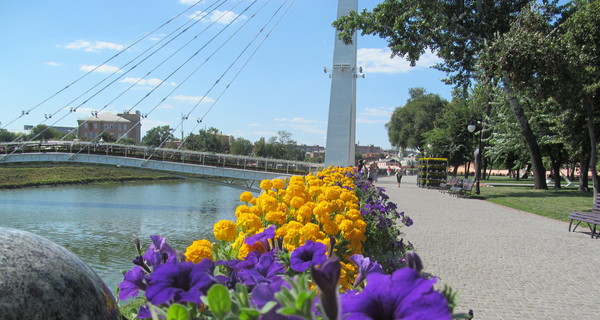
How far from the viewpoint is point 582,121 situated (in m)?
17.7

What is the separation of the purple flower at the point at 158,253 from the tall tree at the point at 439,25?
19.0 metres

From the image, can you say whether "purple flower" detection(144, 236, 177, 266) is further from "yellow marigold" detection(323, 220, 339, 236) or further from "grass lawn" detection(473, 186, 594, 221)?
"grass lawn" detection(473, 186, 594, 221)

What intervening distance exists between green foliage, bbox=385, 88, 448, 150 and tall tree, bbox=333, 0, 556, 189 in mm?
34577

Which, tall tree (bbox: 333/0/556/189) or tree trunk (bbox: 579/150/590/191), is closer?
tall tree (bbox: 333/0/556/189)

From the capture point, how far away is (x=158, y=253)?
141 cm

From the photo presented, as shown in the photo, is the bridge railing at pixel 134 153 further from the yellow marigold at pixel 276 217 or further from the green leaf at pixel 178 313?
the green leaf at pixel 178 313

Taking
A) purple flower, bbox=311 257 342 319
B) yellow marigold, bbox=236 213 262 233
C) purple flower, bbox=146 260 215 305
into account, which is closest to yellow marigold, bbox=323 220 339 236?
yellow marigold, bbox=236 213 262 233

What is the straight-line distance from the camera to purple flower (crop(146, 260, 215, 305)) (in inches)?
36.8

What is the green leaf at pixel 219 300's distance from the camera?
32.4 inches

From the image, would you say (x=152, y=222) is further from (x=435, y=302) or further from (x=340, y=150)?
(x=435, y=302)

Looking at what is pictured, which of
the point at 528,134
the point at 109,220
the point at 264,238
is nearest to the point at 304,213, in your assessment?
the point at 264,238

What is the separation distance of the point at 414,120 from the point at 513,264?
51158 millimetres

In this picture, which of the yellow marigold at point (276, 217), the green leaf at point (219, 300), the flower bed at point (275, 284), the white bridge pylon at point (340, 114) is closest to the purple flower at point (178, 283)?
the flower bed at point (275, 284)

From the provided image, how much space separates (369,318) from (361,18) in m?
20.1
